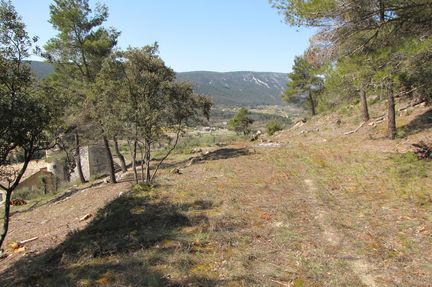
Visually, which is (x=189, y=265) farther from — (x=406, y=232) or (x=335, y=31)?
(x=335, y=31)

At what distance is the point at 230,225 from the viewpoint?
9.16 meters

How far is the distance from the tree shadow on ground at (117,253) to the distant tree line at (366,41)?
18.8 feet

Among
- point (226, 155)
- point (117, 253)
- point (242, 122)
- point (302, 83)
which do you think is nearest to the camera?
point (117, 253)

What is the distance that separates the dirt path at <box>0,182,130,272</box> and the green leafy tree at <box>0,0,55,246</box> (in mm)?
1544

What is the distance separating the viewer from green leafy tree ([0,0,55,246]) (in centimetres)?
848

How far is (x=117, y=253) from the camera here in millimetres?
7871

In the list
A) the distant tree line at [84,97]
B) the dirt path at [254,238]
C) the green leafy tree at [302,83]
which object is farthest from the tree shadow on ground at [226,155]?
the green leafy tree at [302,83]

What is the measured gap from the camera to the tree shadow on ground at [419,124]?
18047 mm

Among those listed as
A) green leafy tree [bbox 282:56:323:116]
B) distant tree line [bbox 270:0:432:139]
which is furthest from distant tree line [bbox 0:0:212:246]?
green leafy tree [bbox 282:56:323:116]

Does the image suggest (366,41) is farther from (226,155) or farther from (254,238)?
→ (226,155)


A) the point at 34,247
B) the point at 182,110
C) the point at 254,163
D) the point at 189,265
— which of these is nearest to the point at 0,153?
the point at 34,247

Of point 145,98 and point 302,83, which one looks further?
point 302,83

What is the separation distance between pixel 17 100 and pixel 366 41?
9427 millimetres

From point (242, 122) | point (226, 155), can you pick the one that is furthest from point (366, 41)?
point (242, 122)
